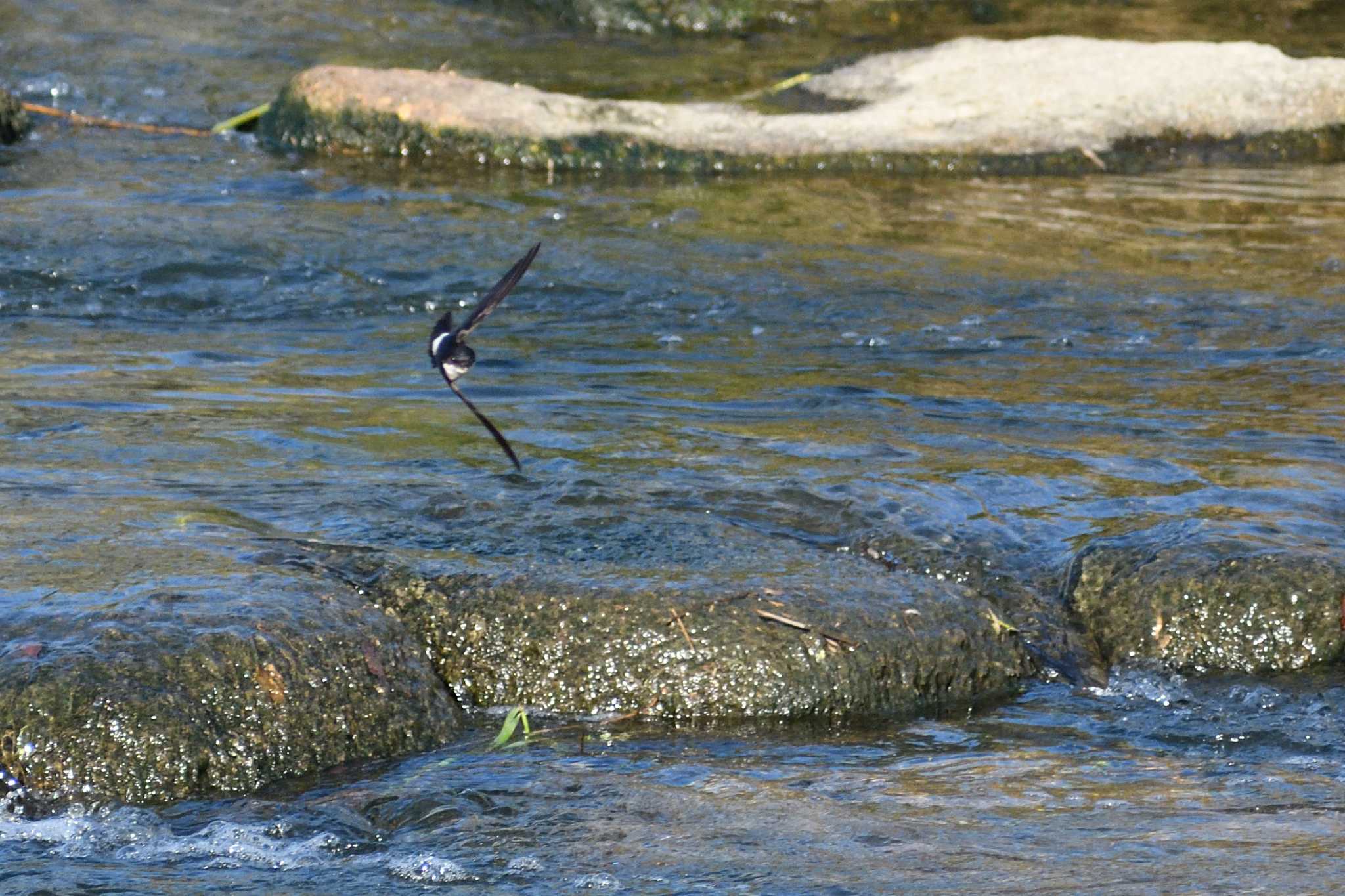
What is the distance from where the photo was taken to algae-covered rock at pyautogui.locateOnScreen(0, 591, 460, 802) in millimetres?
3156

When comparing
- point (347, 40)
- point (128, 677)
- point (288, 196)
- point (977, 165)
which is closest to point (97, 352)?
point (288, 196)

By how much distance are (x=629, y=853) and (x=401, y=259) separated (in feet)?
16.7

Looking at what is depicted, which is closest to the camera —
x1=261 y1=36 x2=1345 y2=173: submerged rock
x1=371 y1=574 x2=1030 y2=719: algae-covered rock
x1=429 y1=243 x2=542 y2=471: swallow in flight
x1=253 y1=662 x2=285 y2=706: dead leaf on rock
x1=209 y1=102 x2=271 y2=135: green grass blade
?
x1=429 y1=243 x2=542 y2=471: swallow in flight

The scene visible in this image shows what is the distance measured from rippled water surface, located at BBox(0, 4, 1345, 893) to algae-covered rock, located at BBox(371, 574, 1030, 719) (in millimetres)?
91

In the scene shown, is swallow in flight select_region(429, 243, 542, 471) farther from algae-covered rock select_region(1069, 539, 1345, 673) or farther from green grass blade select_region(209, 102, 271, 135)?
green grass blade select_region(209, 102, 271, 135)

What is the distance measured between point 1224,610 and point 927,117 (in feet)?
20.7

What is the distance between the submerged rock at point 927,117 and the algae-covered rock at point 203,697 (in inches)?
252

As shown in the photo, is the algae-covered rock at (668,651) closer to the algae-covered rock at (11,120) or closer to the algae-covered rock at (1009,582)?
the algae-covered rock at (1009,582)

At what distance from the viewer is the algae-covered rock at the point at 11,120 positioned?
9.78 meters

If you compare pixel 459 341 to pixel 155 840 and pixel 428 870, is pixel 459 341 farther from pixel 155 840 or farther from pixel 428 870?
pixel 155 840

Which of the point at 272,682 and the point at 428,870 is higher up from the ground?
the point at 272,682

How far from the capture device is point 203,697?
330cm

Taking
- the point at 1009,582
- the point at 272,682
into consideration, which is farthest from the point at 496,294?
the point at 1009,582

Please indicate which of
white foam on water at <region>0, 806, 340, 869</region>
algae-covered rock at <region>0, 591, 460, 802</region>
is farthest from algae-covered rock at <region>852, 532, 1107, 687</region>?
white foam on water at <region>0, 806, 340, 869</region>
